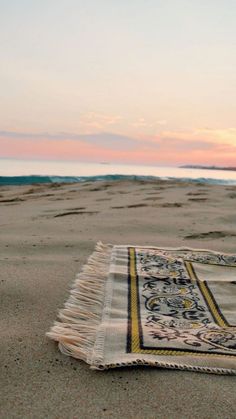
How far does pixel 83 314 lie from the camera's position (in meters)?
1.72

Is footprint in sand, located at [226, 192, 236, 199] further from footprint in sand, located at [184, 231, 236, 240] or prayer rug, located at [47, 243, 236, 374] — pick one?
prayer rug, located at [47, 243, 236, 374]

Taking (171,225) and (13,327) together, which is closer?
(13,327)

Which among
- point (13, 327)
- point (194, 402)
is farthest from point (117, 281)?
point (194, 402)

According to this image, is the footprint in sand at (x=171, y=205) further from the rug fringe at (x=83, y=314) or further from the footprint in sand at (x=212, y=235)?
the rug fringe at (x=83, y=314)

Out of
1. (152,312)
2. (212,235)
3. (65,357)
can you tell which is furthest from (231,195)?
(65,357)

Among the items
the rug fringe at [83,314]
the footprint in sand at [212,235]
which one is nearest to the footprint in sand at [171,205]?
the footprint in sand at [212,235]

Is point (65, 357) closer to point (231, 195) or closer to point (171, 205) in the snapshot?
point (171, 205)

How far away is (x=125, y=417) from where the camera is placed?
106 centimetres

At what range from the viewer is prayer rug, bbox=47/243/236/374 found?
1.37 meters

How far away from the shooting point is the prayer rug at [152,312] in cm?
137

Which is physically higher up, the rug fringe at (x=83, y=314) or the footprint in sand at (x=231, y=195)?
the footprint in sand at (x=231, y=195)

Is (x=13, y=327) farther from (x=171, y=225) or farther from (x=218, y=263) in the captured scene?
(x=171, y=225)

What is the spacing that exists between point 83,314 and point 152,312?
31 cm

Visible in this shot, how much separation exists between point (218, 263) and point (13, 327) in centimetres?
151
